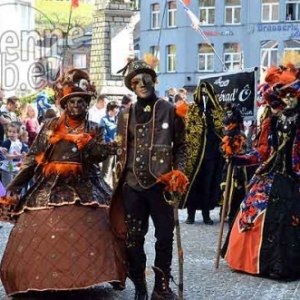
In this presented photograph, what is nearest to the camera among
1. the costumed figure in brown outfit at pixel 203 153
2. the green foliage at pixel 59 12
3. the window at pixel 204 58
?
the costumed figure in brown outfit at pixel 203 153

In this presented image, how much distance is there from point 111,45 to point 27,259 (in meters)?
20.0

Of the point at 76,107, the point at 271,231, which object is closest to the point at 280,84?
the point at 271,231

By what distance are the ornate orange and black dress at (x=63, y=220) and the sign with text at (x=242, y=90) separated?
2556 millimetres

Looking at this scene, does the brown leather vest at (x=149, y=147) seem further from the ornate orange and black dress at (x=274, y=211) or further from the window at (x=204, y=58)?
the window at (x=204, y=58)

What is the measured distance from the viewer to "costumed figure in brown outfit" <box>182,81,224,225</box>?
32.4 feet

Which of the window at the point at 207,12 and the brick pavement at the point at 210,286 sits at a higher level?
the window at the point at 207,12

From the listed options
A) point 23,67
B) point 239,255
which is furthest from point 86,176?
point 23,67

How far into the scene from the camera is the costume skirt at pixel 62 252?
569cm

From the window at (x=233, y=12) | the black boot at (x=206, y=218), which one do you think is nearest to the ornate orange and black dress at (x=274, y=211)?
the black boot at (x=206, y=218)

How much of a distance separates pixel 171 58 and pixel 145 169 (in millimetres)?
36281

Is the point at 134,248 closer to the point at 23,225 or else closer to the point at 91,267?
the point at 91,267

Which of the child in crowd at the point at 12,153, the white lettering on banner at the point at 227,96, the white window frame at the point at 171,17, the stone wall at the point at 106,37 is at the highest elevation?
the white window frame at the point at 171,17

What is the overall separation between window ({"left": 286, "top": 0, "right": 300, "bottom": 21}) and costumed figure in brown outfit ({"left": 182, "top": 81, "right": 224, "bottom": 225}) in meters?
30.3

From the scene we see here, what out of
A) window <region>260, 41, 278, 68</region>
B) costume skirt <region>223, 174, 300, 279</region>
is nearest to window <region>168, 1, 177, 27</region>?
window <region>260, 41, 278, 68</region>
